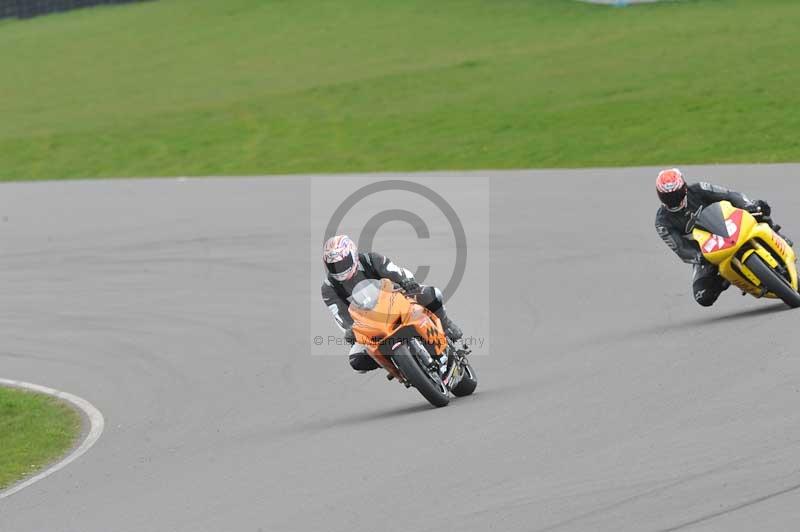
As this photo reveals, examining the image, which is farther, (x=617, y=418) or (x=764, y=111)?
(x=764, y=111)

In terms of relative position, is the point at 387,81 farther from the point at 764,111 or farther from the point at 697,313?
the point at 697,313

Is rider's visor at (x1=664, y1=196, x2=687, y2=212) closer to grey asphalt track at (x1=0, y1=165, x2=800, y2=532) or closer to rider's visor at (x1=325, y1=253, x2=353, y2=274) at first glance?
grey asphalt track at (x1=0, y1=165, x2=800, y2=532)

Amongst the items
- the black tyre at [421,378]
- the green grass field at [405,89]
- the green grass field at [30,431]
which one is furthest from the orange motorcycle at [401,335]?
the green grass field at [405,89]

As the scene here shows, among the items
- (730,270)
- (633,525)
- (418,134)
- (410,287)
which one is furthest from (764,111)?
(633,525)

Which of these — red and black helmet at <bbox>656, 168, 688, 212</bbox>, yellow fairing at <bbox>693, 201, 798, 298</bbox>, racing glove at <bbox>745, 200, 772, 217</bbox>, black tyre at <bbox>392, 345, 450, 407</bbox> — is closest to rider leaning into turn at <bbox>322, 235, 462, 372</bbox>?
black tyre at <bbox>392, 345, 450, 407</bbox>

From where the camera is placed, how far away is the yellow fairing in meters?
12.6

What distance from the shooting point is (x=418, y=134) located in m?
33.0

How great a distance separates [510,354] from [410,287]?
231cm

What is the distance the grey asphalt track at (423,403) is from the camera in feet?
25.9

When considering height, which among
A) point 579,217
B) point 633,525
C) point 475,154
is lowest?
point 633,525

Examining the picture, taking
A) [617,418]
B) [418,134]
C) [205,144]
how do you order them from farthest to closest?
[205,144]
[418,134]
[617,418]

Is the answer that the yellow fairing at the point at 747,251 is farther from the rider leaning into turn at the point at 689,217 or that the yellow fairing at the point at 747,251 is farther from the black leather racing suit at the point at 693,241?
the black leather racing suit at the point at 693,241

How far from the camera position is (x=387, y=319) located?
1076 centimetres

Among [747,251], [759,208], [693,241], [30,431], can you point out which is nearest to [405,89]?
[693,241]
